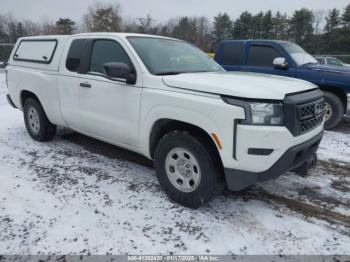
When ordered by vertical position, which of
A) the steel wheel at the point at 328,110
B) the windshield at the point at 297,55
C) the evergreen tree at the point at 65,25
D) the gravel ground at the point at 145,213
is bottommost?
the gravel ground at the point at 145,213

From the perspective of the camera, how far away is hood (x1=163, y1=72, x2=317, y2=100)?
2.72m

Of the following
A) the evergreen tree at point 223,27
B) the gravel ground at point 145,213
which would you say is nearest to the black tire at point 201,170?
the gravel ground at point 145,213

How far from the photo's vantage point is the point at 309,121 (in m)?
3.06

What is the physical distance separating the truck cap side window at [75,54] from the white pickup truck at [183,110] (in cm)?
2

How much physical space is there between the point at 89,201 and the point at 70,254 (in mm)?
872

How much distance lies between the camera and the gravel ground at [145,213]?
266 centimetres

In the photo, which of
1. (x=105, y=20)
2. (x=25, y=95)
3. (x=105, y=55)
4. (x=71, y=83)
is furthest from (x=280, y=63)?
(x=105, y=20)

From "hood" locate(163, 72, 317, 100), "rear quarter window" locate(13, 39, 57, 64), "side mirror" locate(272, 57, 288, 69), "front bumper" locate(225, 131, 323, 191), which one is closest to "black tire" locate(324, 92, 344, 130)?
"side mirror" locate(272, 57, 288, 69)

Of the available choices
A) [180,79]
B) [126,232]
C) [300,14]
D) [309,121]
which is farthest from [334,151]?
[300,14]

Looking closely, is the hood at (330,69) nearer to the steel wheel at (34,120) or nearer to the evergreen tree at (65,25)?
the steel wheel at (34,120)

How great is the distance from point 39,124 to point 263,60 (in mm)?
5119

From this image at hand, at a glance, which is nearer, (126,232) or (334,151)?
(126,232)

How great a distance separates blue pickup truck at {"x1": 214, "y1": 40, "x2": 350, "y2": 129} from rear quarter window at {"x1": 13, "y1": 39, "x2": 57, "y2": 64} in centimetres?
431

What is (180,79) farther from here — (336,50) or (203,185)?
(336,50)
